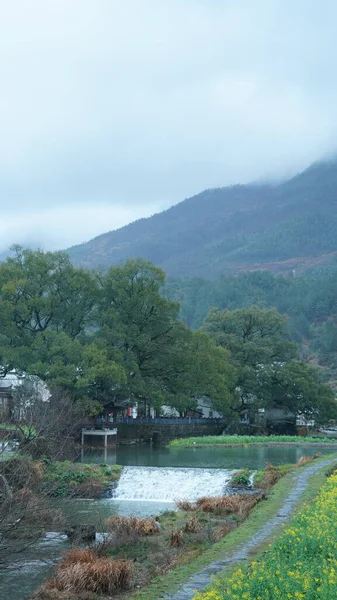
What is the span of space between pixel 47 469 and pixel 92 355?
1583 cm

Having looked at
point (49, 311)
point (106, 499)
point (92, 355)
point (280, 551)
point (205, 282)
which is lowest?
point (106, 499)

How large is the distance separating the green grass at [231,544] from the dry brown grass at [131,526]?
2.97 metres

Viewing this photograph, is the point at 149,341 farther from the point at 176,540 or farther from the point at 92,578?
the point at 92,578

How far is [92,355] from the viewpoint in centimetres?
4388

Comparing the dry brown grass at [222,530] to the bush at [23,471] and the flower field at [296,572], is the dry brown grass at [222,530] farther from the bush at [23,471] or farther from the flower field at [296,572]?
the bush at [23,471]

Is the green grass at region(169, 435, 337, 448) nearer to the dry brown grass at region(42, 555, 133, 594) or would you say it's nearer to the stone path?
the stone path

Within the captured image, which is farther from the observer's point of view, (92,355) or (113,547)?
(92,355)

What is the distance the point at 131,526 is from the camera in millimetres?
18953

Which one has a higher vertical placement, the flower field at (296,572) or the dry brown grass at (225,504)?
the flower field at (296,572)

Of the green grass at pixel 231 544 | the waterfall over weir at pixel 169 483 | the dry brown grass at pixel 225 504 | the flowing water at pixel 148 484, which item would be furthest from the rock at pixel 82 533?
the waterfall over weir at pixel 169 483

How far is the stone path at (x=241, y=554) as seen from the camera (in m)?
11.2

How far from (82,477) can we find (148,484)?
2888 mm

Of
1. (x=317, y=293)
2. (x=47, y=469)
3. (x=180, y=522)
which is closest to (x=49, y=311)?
(x=47, y=469)

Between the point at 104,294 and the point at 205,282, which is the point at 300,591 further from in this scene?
the point at 205,282
